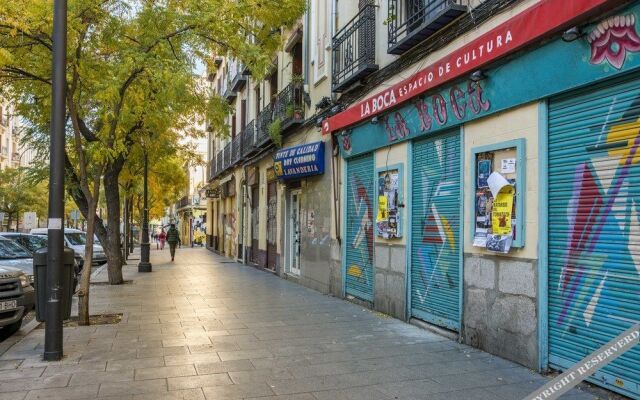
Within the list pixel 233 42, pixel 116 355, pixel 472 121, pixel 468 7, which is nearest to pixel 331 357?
pixel 116 355

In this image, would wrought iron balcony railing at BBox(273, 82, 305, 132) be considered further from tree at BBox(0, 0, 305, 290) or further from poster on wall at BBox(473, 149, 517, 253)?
poster on wall at BBox(473, 149, 517, 253)

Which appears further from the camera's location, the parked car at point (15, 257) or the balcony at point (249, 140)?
the balcony at point (249, 140)

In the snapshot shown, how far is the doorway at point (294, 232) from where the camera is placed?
14461 millimetres

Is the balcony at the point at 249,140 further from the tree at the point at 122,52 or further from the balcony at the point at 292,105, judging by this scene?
the tree at the point at 122,52

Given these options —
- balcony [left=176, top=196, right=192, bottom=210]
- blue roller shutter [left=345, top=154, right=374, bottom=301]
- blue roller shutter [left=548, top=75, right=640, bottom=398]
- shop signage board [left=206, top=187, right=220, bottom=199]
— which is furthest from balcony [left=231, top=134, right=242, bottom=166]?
balcony [left=176, top=196, right=192, bottom=210]

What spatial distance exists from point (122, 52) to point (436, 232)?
5934 mm

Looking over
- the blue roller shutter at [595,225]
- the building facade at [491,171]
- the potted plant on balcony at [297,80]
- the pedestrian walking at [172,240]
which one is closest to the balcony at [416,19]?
the building facade at [491,171]

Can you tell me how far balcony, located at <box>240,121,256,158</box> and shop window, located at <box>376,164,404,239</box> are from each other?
9377 mm

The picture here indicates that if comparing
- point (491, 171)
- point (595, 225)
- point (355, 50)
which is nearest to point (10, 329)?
point (491, 171)

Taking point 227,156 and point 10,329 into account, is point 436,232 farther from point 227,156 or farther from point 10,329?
point 227,156

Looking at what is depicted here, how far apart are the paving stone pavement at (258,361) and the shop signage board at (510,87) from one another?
2.93m

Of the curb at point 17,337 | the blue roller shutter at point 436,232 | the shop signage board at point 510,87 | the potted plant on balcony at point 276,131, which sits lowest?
the curb at point 17,337

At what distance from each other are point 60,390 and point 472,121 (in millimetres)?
5560

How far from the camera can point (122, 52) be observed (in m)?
8.79
